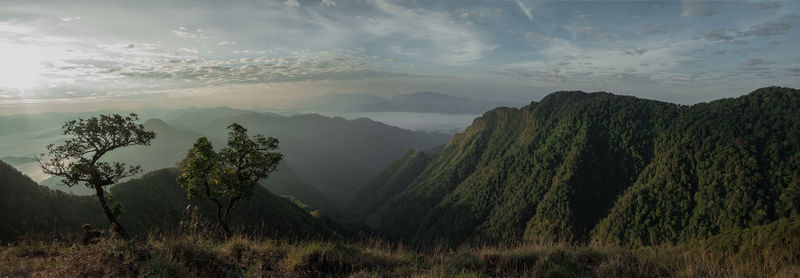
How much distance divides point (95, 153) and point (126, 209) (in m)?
44.7

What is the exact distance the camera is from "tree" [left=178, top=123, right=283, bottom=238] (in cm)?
1225

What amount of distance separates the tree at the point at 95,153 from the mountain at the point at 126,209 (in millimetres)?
5468

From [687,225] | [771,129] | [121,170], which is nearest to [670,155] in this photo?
[771,129]

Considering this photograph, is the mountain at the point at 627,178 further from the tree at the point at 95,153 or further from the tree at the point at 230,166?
the tree at the point at 95,153

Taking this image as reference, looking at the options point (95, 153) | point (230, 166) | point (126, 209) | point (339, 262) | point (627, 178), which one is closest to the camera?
point (339, 262)

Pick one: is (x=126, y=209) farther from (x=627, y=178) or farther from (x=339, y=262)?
(x=627, y=178)

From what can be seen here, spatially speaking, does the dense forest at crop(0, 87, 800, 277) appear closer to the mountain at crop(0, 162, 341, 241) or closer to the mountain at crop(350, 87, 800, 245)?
the mountain at crop(0, 162, 341, 241)

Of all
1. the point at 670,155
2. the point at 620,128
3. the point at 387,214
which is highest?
the point at 620,128

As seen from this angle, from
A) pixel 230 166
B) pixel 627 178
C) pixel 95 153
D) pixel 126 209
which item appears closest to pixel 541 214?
pixel 627 178

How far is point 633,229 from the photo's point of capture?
10369cm

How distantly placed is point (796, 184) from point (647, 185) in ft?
115

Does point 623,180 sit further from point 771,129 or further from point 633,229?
point 771,129

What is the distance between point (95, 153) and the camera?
1187 cm

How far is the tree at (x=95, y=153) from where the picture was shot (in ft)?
36.1
